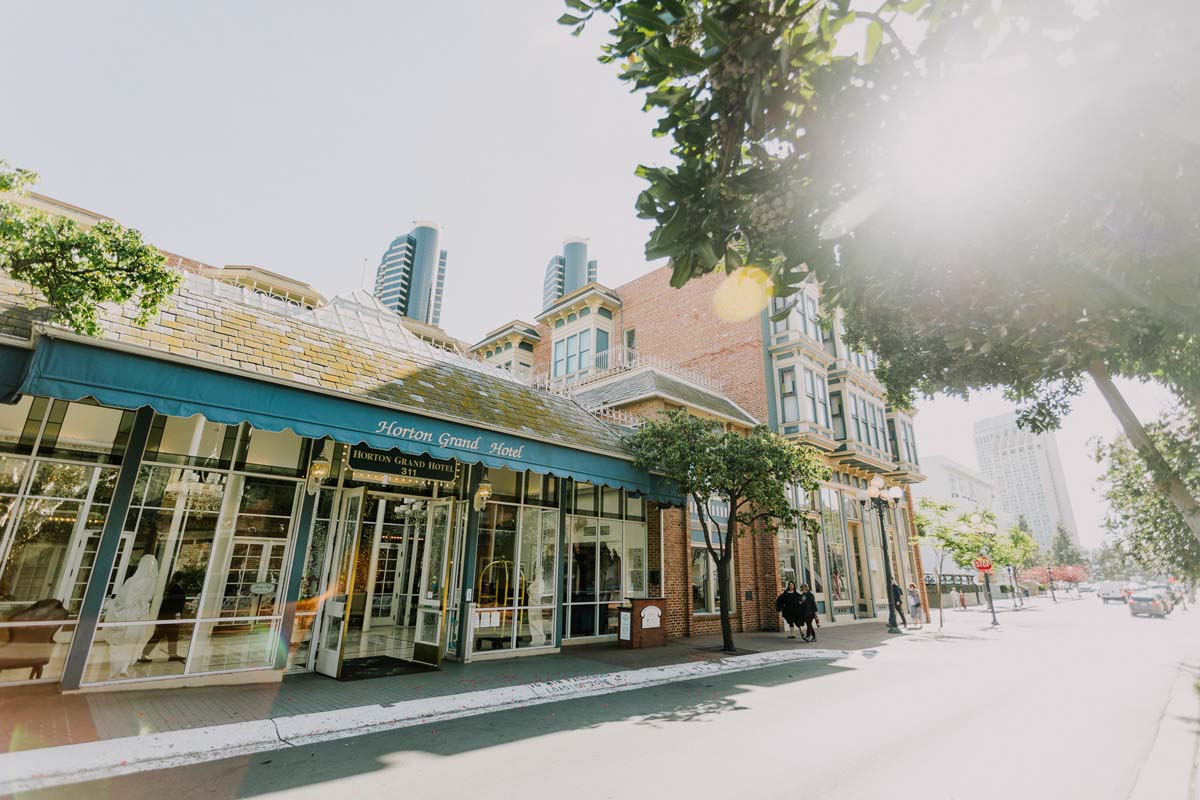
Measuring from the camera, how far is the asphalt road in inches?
189

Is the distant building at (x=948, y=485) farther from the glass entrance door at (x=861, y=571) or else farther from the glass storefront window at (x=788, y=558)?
the glass storefront window at (x=788, y=558)

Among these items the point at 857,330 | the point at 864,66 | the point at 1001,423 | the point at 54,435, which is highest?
the point at 1001,423

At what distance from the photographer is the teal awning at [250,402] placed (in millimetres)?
6301

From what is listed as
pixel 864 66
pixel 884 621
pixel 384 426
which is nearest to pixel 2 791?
pixel 384 426

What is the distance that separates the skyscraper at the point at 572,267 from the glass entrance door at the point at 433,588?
223 feet

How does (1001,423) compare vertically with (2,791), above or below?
above

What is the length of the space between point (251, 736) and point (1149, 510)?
19.6 m

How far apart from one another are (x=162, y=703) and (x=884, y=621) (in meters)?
25.4

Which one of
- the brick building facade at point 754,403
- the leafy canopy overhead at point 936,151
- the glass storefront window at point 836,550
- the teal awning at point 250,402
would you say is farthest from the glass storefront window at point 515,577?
the glass storefront window at point 836,550

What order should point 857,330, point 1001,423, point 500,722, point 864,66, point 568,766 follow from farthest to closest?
point 1001,423 < point 857,330 < point 500,722 < point 568,766 < point 864,66

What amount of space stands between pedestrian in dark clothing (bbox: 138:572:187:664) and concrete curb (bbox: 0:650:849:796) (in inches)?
115

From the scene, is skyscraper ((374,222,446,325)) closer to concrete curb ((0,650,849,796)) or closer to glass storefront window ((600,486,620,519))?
glass storefront window ((600,486,620,519))

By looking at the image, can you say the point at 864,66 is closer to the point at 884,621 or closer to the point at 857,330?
the point at 857,330

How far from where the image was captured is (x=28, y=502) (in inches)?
302
